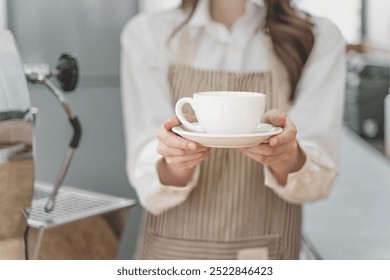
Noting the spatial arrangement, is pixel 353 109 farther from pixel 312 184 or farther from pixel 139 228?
pixel 139 228

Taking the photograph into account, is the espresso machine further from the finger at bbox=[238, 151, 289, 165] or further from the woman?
the finger at bbox=[238, 151, 289, 165]

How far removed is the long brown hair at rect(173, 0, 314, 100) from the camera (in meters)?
0.56

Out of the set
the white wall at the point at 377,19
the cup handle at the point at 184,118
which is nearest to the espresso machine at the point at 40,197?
the cup handle at the point at 184,118

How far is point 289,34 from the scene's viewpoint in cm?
57

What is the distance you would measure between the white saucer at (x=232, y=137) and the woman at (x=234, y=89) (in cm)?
7

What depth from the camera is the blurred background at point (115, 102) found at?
571 millimetres

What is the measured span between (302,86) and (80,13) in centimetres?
20

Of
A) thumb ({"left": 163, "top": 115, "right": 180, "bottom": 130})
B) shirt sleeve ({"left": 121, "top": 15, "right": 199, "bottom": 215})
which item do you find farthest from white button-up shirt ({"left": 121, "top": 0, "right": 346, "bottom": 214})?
thumb ({"left": 163, "top": 115, "right": 180, "bottom": 130})

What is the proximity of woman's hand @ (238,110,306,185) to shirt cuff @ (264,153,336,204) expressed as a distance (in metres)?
0.02

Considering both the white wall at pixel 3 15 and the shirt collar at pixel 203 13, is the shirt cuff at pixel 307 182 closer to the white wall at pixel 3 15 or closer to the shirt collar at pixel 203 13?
the shirt collar at pixel 203 13

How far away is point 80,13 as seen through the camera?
1.97 ft

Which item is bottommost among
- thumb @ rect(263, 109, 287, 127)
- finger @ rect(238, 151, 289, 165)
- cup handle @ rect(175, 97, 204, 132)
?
finger @ rect(238, 151, 289, 165)

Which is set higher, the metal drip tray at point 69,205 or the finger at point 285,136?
the finger at point 285,136
